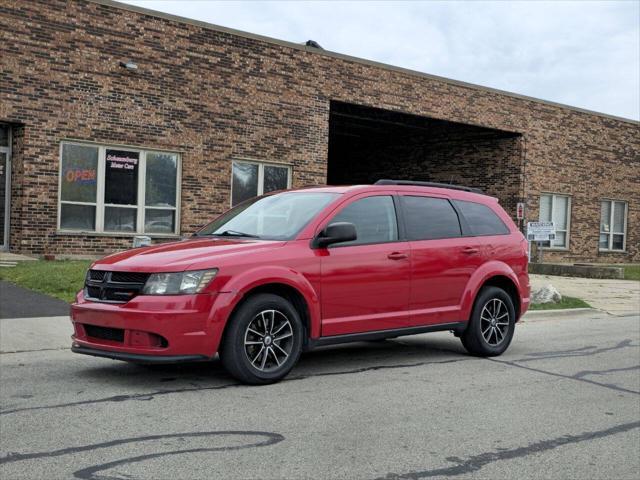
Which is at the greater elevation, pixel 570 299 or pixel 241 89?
pixel 241 89

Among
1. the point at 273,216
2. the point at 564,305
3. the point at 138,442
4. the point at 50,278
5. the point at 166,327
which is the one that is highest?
the point at 273,216

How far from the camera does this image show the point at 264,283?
6.66 m

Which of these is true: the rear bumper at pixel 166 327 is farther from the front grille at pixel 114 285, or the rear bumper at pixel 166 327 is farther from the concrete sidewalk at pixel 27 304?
the concrete sidewalk at pixel 27 304

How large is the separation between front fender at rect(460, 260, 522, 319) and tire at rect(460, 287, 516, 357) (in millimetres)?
124

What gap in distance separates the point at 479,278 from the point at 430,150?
884 inches

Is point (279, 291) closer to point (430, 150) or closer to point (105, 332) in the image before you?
point (105, 332)

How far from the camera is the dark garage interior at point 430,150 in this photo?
1087 inches

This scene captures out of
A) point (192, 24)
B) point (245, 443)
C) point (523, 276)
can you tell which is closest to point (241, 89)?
point (192, 24)

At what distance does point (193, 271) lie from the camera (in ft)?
21.0

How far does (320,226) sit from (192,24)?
531 inches

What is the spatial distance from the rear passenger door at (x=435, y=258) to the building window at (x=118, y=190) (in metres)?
11.8

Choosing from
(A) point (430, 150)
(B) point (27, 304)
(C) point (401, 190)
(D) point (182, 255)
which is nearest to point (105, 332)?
(D) point (182, 255)

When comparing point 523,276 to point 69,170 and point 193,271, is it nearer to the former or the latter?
point 193,271

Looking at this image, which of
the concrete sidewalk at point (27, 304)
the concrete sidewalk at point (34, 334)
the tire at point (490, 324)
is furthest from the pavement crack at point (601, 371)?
the concrete sidewalk at point (27, 304)
